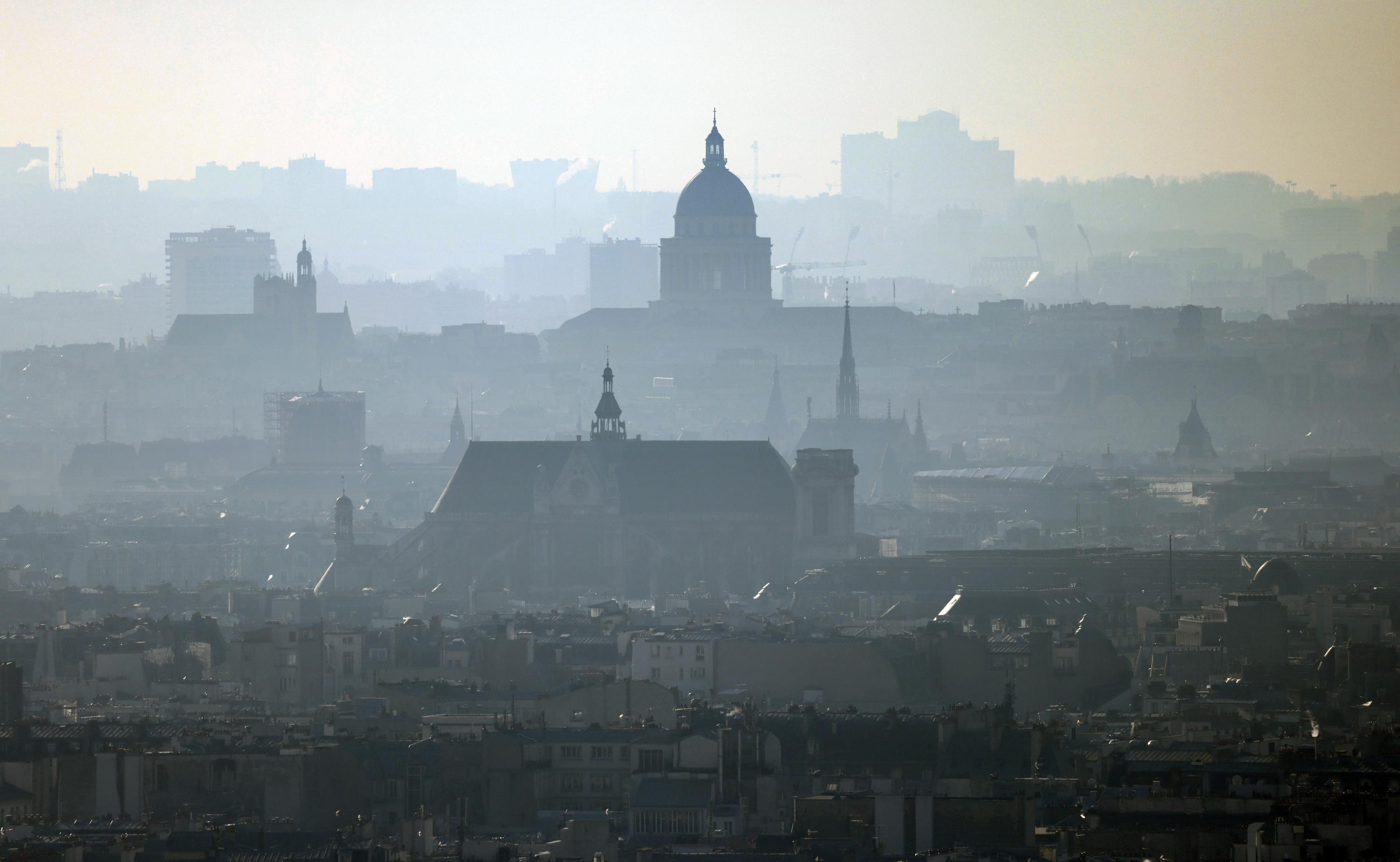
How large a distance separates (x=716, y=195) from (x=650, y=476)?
69932mm

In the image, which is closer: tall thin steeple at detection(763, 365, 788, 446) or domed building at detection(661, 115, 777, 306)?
tall thin steeple at detection(763, 365, 788, 446)

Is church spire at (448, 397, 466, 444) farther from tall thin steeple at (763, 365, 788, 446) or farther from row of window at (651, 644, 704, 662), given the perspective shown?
row of window at (651, 644, 704, 662)

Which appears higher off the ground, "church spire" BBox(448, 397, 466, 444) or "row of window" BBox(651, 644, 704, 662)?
"church spire" BBox(448, 397, 466, 444)

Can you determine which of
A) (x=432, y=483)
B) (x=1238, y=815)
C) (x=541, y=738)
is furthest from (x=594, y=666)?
(x=432, y=483)

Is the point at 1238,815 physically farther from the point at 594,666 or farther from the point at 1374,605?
the point at 1374,605

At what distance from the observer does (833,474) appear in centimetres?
9056

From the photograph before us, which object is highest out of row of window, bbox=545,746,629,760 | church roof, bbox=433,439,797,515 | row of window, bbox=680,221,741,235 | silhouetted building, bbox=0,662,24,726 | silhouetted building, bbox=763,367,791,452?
row of window, bbox=680,221,741,235

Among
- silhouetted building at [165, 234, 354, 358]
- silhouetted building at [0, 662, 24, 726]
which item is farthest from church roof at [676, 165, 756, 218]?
silhouetted building at [0, 662, 24, 726]

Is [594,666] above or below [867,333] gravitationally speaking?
below

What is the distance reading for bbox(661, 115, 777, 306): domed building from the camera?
161125mm

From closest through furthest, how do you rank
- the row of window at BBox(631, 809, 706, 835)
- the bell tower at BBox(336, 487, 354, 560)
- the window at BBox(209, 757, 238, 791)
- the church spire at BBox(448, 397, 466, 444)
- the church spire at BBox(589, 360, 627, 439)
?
the row of window at BBox(631, 809, 706, 835) < the window at BBox(209, 757, 238, 791) < the bell tower at BBox(336, 487, 354, 560) < the church spire at BBox(589, 360, 627, 439) < the church spire at BBox(448, 397, 466, 444)

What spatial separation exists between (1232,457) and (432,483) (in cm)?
3635

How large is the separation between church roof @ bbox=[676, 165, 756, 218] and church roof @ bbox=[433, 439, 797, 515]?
67.7m

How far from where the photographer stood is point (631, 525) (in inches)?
3573
